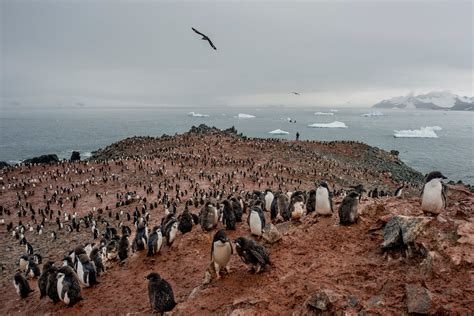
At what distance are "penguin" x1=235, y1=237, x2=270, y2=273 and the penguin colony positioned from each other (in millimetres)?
23

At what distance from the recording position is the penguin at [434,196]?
27.4ft

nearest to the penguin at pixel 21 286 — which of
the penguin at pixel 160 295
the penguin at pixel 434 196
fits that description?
the penguin at pixel 160 295

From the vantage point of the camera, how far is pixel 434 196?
27.5 ft

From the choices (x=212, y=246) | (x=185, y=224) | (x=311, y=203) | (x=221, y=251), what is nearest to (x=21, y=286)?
(x=185, y=224)

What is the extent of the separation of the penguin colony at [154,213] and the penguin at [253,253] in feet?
0.07

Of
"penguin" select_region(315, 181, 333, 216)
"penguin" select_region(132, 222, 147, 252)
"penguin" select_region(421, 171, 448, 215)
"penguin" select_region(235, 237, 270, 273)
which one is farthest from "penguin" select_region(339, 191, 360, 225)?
"penguin" select_region(132, 222, 147, 252)

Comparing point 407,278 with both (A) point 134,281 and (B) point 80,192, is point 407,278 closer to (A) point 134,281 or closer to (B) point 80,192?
(A) point 134,281

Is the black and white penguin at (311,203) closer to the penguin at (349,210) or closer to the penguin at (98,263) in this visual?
the penguin at (349,210)

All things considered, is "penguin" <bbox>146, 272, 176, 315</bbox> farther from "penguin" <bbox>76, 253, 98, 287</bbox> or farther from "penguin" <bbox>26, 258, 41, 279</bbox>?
"penguin" <bbox>26, 258, 41, 279</bbox>

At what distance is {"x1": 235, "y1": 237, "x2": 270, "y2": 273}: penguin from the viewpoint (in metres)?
8.48

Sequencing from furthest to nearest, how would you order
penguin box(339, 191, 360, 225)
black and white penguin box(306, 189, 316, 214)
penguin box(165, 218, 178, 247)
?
black and white penguin box(306, 189, 316, 214) < penguin box(165, 218, 178, 247) < penguin box(339, 191, 360, 225)

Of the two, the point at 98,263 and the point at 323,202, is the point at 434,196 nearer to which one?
the point at 323,202

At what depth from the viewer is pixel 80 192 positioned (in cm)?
3125

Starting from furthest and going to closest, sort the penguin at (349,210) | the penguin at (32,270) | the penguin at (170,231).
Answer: the penguin at (32,270), the penguin at (170,231), the penguin at (349,210)
